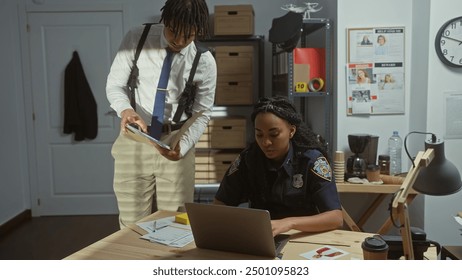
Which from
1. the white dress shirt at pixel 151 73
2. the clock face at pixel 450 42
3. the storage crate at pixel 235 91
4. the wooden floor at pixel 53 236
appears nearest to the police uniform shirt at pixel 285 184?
the white dress shirt at pixel 151 73

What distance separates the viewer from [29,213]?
9.31 feet

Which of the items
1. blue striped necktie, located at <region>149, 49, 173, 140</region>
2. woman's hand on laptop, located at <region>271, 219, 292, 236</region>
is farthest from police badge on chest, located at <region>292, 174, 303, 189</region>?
blue striped necktie, located at <region>149, 49, 173, 140</region>

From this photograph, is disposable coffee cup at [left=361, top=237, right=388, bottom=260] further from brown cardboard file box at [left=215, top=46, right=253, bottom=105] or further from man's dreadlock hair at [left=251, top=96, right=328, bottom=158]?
brown cardboard file box at [left=215, top=46, right=253, bottom=105]

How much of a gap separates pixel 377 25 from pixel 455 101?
569mm

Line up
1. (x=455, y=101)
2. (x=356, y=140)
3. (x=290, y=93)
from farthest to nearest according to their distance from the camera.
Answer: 1. (x=290, y=93)
2. (x=356, y=140)
3. (x=455, y=101)

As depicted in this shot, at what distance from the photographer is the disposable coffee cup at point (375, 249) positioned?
82cm

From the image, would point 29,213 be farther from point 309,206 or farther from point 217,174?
point 309,206

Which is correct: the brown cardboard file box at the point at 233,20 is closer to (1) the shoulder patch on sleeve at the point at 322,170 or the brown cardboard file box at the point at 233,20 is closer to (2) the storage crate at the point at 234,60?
(2) the storage crate at the point at 234,60

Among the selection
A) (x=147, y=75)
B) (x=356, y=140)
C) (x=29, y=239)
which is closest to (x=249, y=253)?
(x=147, y=75)

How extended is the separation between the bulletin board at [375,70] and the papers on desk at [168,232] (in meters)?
1.47

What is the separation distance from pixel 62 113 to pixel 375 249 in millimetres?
2895

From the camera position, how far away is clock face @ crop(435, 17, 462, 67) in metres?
2.03

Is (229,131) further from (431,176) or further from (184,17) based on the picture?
(431,176)

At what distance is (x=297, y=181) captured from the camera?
1363 mm
